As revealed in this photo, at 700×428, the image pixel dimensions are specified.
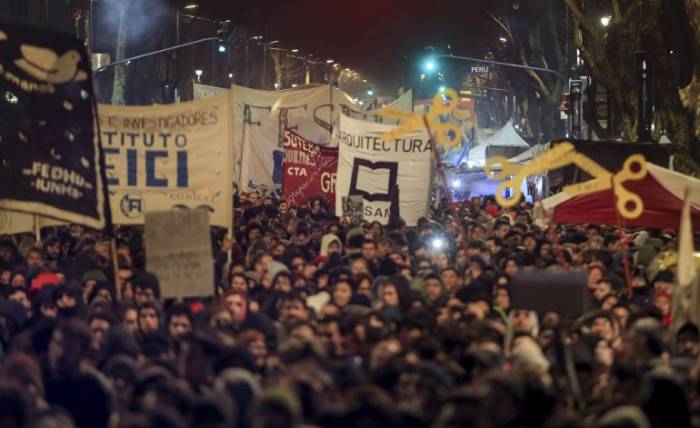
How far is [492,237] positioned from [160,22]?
42027 millimetres

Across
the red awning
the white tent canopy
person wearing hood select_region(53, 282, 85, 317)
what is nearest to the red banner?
the red awning

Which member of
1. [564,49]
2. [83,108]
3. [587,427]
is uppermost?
[564,49]

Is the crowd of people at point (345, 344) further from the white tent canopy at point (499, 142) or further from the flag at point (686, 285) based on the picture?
the white tent canopy at point (499, 142)

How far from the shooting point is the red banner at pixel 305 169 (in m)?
21.3

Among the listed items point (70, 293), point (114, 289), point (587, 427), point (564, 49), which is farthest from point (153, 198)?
point (564, 49)

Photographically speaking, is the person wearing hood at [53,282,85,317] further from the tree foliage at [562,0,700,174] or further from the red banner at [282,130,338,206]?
the tree foliage at [562,0,700,174]

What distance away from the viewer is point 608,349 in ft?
29.3

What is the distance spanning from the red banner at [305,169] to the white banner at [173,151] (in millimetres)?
7831

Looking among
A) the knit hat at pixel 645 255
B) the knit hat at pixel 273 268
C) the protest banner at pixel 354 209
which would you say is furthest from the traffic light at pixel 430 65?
the knit hat at pixel 273 268

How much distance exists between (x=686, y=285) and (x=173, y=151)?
17.4ft

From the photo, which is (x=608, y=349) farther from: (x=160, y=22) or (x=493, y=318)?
(x=160, y=22)

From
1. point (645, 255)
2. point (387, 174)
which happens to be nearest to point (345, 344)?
point (645, 255)

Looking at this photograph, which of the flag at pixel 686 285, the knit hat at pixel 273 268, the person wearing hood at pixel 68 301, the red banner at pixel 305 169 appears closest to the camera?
the flag at pixel 686 285

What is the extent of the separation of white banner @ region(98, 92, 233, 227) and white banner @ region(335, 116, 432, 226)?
4860 millimetres
